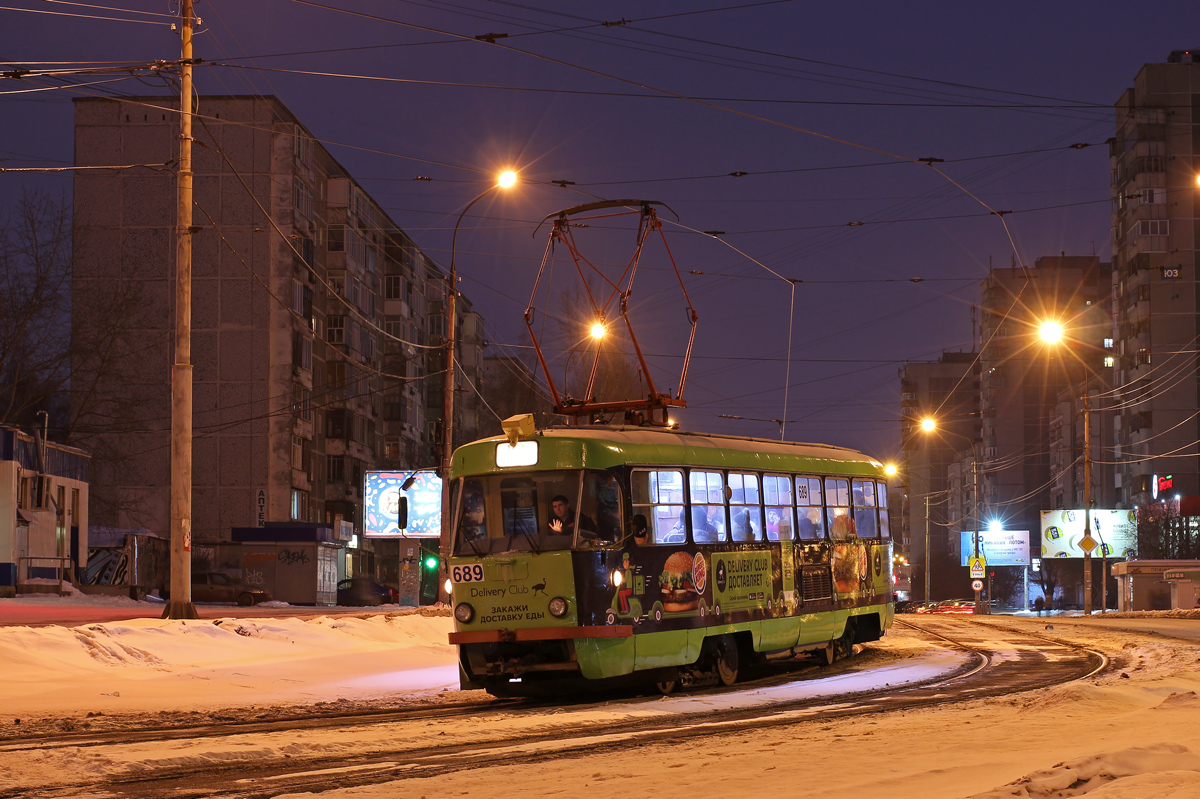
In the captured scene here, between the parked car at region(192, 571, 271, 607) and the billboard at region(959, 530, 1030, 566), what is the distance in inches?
2033

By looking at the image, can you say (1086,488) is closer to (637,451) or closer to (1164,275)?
(637,451)

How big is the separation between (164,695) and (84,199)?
5206 cm

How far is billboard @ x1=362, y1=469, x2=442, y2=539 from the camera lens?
36.4 meters

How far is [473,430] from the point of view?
100000 millimetres

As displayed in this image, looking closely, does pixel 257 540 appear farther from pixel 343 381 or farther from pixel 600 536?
pixel 600 536

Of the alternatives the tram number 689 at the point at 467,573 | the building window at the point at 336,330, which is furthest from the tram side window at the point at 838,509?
the building window at the point at 336,330

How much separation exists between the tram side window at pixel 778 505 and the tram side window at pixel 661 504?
7.09ft

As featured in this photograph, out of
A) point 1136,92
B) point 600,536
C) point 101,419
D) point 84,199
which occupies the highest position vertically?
point 1136,92

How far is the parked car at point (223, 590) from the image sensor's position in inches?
1797

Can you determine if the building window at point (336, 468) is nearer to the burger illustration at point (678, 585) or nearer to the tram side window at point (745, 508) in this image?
the tram side window at point (745, 508)

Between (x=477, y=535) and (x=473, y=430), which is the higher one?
(x=473, y=430)

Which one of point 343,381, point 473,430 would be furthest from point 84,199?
point 473,430

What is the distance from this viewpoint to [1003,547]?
291 feet

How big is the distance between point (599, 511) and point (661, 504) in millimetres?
1104
